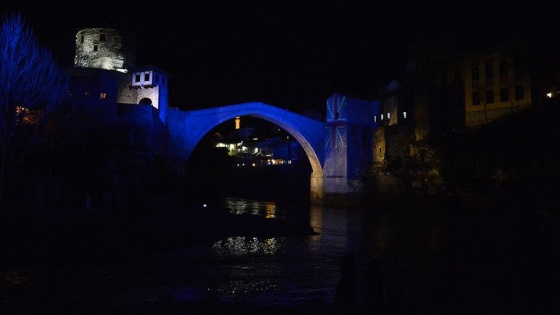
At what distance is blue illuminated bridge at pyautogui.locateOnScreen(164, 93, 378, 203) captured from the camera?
130 feet

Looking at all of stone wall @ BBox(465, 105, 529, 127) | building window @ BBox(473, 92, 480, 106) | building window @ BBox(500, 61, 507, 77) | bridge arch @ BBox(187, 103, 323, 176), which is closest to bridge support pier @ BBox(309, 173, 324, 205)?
bridge arch @ BBox(187, 103, 323, 176)

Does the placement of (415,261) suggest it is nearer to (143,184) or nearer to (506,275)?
(506,275)

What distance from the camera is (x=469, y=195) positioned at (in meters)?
32.7

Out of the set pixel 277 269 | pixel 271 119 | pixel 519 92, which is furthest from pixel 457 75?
pixel 277 269

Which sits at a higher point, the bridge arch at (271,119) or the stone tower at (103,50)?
the stone tower at (103,50)

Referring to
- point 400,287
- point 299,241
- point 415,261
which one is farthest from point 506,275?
point 299,241

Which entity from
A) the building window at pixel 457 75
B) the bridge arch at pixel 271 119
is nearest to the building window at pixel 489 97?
the building window at pixel 457 75

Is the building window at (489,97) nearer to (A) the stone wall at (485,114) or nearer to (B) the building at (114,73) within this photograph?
(A) the stone wall at (485,114)

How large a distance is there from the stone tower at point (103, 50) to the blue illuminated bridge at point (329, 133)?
9782mm

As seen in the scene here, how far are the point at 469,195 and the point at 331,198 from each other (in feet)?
50.0

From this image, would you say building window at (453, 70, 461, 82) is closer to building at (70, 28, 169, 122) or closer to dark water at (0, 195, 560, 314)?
dark water at (0, 195, 560, 314)

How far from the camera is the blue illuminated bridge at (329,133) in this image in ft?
130

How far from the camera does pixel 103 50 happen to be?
143 ft

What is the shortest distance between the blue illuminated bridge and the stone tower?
9782 millimetres
